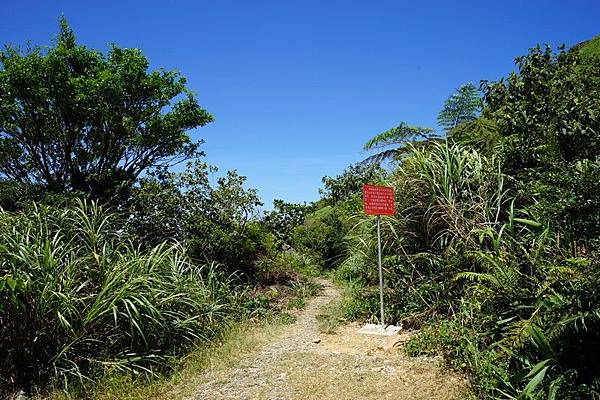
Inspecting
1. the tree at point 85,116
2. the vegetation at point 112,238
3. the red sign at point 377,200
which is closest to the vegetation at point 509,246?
the red sign at point 377,200

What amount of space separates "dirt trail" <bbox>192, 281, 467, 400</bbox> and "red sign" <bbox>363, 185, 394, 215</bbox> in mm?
1740

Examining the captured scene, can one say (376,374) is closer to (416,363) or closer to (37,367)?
(416,363)

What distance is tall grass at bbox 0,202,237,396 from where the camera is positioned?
466cm

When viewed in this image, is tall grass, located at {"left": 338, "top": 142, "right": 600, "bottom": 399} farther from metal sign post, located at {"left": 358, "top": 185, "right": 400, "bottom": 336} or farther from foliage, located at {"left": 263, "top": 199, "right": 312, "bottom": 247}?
foliage, located at {"left": 263, "top": 199, "right": 312, "bottom": 247}

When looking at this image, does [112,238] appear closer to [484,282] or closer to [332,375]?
[332,375]

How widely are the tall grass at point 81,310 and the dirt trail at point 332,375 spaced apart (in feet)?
3.05

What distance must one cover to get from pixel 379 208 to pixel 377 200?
0.39 feet

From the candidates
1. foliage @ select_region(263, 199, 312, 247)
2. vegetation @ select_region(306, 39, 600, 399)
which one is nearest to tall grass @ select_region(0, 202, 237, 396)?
vegetation @ select_region(306, 39, 600, 399)

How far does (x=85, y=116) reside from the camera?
9383 mm

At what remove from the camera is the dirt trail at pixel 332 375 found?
4.15 meters

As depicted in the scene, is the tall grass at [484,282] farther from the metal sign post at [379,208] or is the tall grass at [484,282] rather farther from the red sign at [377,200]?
the red sign at [377,200]

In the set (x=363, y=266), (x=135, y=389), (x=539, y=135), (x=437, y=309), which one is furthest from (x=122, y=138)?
(x=539, y=135)

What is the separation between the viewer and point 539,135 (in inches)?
254

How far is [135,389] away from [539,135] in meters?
6.00
